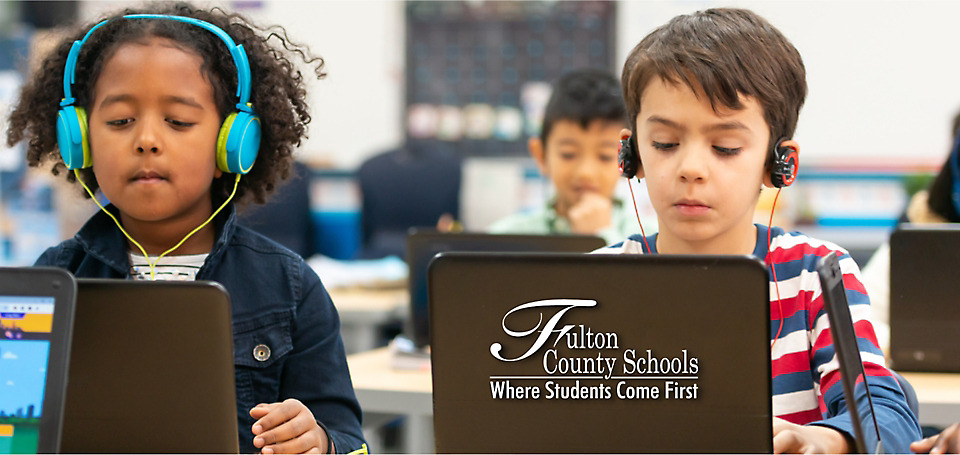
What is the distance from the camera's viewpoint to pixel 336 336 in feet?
3.89

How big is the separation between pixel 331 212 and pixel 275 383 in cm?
415

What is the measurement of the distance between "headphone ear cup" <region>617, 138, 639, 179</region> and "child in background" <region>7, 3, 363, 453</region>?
0.44m

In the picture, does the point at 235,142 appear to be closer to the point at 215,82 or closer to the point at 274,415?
the point at 215,82

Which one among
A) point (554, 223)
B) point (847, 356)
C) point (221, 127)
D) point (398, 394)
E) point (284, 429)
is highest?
point (221, 127)

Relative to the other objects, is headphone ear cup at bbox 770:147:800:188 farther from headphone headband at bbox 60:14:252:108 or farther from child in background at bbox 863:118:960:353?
child in background at bbox 863:118:960:353

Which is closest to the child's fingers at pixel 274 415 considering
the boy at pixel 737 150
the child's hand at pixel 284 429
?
the child's hand at pixel 284 429

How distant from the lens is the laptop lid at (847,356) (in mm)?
697

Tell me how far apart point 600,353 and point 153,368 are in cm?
40

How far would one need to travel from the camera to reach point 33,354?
737 mm

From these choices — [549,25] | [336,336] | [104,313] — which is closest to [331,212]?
[549,25]

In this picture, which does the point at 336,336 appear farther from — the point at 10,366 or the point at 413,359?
the point at 413,359

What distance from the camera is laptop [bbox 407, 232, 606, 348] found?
163 cm

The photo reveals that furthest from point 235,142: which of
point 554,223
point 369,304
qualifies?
point 369,304

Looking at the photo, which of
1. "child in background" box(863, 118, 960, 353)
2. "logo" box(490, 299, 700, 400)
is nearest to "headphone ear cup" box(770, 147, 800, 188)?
"logo" box(490, 299, 700, 400)
